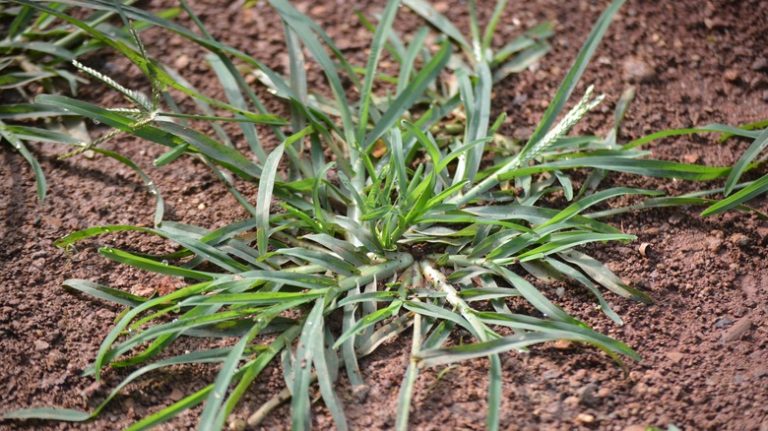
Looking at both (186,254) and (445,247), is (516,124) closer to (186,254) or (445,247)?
(445,247)

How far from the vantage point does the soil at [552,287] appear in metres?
1.73

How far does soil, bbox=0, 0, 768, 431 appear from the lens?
173cm

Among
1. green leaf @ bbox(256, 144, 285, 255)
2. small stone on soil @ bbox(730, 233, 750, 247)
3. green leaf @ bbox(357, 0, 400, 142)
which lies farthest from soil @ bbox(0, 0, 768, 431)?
green leaf @ bbox(357, 0, 400, 142)

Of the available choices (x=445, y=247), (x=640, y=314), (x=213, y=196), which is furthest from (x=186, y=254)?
(x=640, y=314)

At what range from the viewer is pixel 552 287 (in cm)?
194

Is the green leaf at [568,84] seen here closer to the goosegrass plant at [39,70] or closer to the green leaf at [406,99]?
the green leaf at [406,99]

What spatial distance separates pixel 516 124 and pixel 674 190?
0.45m

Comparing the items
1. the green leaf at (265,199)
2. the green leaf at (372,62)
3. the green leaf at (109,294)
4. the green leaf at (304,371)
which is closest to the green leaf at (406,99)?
the green leaf at (372,62)

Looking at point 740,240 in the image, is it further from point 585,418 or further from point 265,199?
point 265,199

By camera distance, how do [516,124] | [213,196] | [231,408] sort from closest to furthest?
[231,408]
[213,196]
[516,124]

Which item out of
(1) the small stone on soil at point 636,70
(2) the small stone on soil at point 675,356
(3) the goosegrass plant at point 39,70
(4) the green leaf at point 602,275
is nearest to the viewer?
(2) the small stone on soil at point 675,356

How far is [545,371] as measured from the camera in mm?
1777

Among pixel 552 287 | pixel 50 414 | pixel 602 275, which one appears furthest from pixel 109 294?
pixel 602 275

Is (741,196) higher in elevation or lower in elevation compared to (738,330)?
higher
